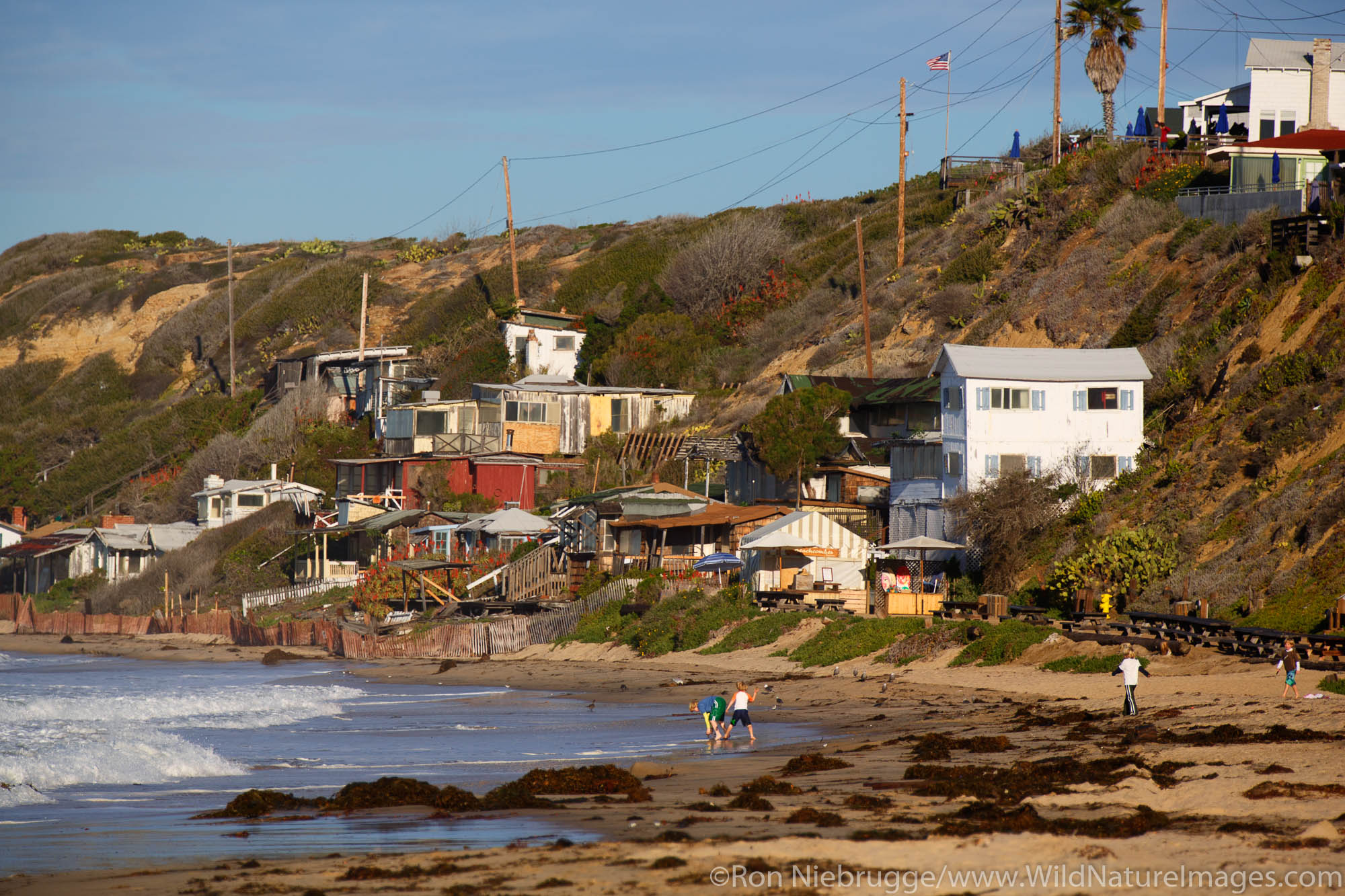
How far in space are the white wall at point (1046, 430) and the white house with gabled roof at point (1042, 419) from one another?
0.8 inches

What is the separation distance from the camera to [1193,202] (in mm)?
53812

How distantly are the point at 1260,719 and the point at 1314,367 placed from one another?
21.6 meters

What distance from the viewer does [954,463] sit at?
1658 inches

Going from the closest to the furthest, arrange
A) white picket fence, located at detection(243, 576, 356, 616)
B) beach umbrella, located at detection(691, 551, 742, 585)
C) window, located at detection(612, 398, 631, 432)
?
beach umbrella, located at detection(691, 551, 742, 585), white picket fence, located at detection(243, 576, 356, 616), window, located at detection(612, 398, 631, 432)

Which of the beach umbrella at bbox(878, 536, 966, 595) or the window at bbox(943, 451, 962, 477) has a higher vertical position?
the window at bbox(943, 451, 962, 477)

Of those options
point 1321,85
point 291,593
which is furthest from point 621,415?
point 1321,85

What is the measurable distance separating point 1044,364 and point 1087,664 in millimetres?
17776

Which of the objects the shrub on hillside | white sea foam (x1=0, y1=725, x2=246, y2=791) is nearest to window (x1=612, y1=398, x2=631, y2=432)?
the shrub on hillside

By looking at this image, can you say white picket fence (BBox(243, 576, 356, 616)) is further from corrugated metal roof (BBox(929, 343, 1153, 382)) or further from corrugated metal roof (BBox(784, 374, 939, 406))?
corrugated metal roof (BBox(929, 343, 1153, 382))

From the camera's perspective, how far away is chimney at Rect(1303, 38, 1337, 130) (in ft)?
192

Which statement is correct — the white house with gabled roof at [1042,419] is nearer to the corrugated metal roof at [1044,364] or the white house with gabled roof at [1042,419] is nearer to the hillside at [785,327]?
the corrugated metal roof at [1044,364]

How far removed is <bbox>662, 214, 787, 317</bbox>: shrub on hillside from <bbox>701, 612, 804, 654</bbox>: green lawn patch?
44485 millimetres

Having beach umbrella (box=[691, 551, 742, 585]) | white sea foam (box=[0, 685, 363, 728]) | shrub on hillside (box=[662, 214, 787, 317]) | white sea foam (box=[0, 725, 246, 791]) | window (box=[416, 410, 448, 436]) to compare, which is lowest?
white sea foam (box=[0, 685, 363, 728])

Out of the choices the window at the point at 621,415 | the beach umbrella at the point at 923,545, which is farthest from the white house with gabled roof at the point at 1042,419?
the window at the point at 621,415
